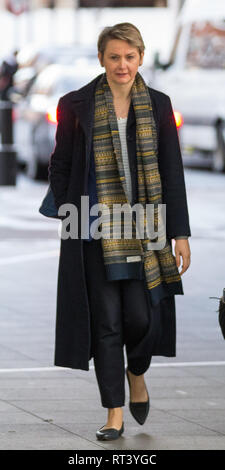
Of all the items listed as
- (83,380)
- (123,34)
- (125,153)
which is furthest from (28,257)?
(123,34)

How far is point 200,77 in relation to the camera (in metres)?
23.3

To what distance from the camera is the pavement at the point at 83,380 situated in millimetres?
5715

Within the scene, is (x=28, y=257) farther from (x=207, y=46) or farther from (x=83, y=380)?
(x=207, y=46)

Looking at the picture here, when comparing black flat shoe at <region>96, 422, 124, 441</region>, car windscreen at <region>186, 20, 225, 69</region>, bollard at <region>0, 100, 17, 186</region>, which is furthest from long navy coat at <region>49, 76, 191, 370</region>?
car windscreen at <region>186, 20, 225, 69</region>

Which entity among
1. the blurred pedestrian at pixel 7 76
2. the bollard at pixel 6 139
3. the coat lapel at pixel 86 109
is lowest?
the bollard at pixel 6 139

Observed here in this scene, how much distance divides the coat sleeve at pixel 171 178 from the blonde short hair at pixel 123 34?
1.00 feet

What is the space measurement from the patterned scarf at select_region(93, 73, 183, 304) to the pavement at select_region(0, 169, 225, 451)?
63 centimetres

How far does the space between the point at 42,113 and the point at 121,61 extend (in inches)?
541

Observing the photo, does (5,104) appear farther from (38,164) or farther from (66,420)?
(66,420)

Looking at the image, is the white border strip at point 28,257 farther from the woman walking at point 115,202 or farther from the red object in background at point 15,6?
the red object in background at point 15,6

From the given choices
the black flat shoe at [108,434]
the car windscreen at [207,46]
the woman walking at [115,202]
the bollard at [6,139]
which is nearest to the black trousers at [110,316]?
the woman walking at [115,202]

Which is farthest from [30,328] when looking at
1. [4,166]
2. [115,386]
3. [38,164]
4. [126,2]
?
[126,2]

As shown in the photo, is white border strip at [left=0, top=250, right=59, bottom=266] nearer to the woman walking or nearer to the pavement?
the pavement

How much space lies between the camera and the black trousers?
571 cm
